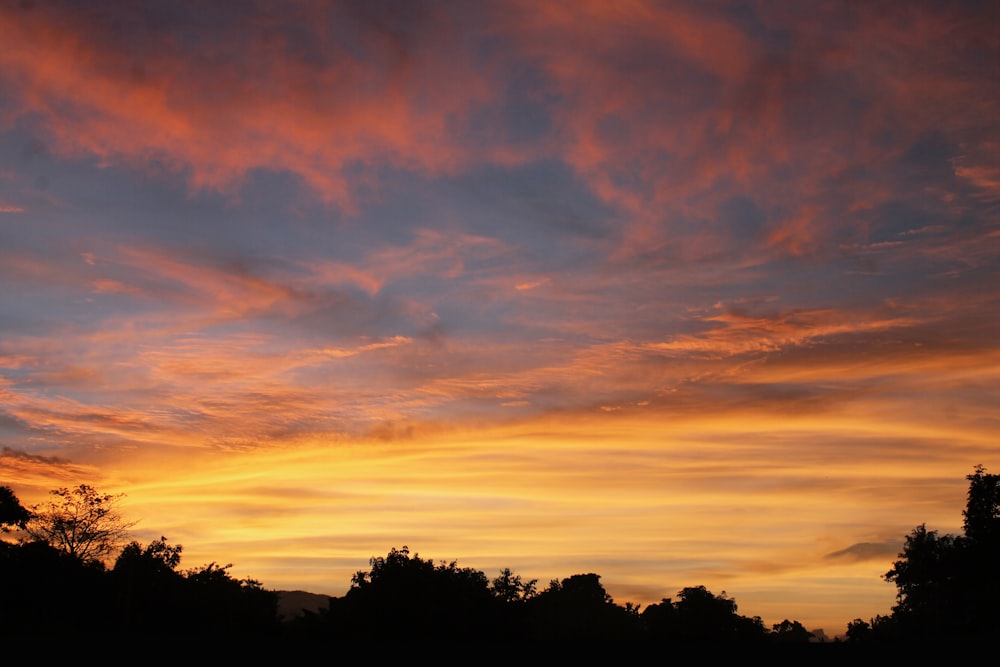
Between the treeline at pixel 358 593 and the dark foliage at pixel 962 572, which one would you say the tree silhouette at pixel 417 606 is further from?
the dark foliage at pixel 962 572

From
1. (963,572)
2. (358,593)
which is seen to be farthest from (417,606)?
(963,572)

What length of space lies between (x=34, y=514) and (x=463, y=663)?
207 ft

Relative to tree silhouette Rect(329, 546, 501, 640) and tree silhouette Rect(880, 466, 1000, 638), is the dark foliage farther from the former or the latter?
tree silhouette Rect(329, 546, 501, 640)

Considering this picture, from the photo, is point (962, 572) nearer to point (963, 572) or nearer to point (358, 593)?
point (963, 572)

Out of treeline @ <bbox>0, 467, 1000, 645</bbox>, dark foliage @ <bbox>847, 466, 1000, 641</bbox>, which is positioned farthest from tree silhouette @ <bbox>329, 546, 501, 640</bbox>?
dark foliage @ <bbox>847, 466, 1000, 641</bbox>

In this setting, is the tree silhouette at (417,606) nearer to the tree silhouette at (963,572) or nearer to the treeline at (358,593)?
the treeline at (358,593)

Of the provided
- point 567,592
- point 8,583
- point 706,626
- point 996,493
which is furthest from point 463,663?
point 567,592

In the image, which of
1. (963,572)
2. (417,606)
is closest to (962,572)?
(963,572)

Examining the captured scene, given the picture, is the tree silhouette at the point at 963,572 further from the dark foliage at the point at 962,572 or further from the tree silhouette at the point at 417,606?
the tree silhouette at the point at 417,606

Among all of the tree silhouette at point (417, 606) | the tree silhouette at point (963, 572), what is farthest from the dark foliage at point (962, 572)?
the tree silhouette at point (417, 606)

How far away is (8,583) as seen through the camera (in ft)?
201

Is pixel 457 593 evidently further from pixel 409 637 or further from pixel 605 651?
pixel 605 651

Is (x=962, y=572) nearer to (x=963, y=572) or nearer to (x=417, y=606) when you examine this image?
(x=963, y=572)

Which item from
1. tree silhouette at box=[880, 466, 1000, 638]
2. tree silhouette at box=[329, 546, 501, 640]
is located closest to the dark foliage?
tree silhouette at box=[880, 466, 1000, 638]
